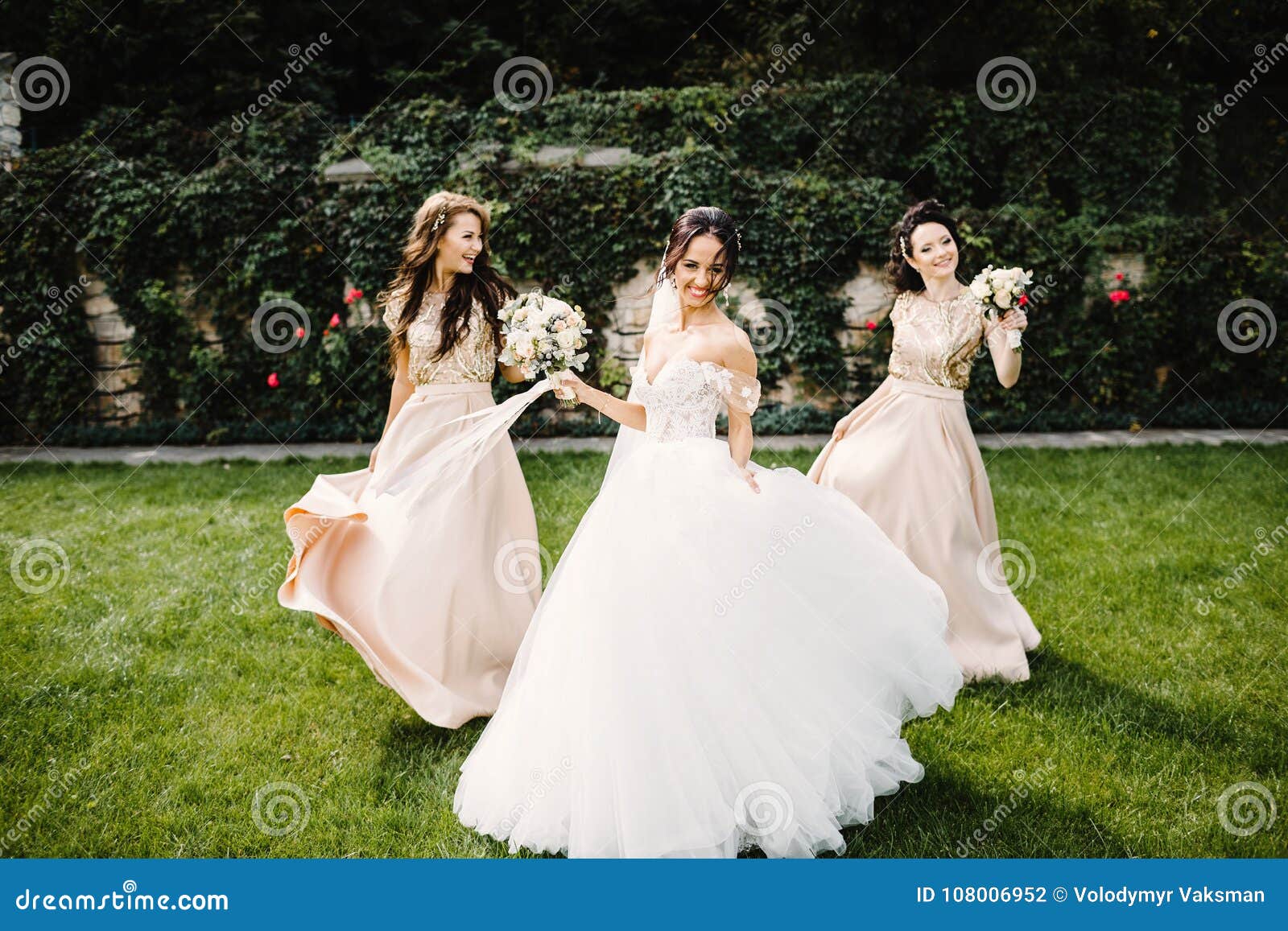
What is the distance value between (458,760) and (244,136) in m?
9.23

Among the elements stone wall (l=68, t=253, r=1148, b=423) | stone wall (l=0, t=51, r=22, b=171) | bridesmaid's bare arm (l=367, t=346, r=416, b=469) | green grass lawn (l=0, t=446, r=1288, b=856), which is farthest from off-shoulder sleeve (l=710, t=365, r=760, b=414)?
stone wall (l=0, t=51, r=22, b=171)

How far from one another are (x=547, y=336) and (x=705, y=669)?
1387mm

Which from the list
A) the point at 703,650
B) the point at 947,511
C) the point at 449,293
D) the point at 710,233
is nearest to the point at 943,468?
the point at 947,511

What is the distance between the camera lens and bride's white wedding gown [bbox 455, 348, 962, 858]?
2674mm

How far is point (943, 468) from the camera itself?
423 centimetres

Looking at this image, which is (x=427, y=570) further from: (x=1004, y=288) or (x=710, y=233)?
(x=1004, y=288)

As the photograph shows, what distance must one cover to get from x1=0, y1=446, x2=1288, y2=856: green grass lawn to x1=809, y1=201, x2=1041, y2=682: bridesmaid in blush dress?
0.33m

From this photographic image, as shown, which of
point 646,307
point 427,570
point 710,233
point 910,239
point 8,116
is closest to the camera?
A: point 710,233

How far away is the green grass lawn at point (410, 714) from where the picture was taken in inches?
122

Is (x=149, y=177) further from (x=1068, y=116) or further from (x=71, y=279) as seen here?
(x=1068, y=116)

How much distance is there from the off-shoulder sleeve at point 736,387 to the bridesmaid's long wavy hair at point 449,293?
155cm

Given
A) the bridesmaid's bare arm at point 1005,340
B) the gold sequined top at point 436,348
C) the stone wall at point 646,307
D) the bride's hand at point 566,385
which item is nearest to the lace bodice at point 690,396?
the bride's hand at point 566,385

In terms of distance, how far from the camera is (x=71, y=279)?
10227 millimetres

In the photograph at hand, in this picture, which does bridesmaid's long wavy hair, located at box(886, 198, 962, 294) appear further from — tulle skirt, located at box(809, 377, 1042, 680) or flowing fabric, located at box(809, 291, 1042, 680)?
tulle skirt, located at box(809, 377, 1042, 680)
